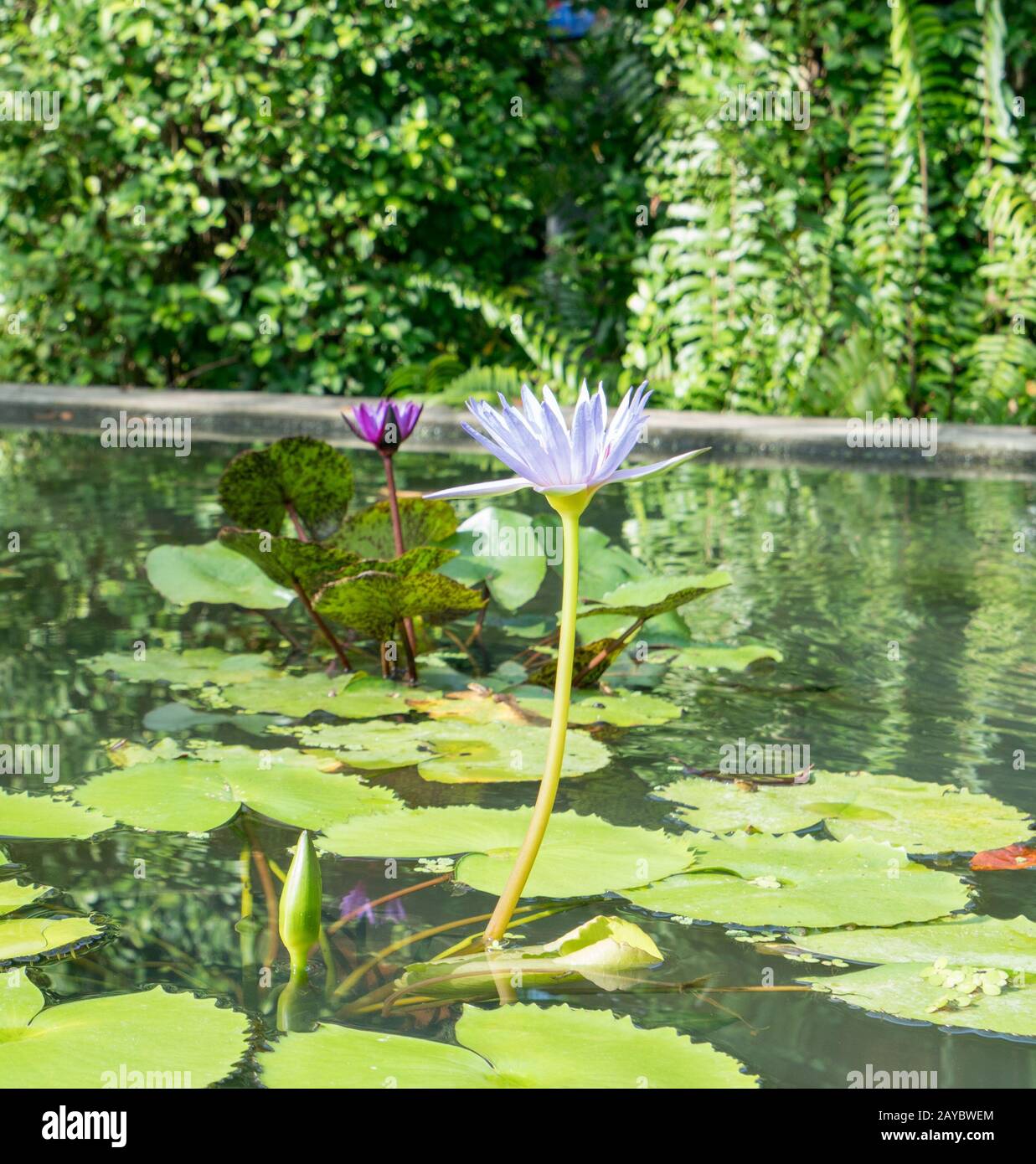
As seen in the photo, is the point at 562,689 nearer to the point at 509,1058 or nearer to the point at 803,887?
the point at 509,1058

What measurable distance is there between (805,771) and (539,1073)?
949 millimetres

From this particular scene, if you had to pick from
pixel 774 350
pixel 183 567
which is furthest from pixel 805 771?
pixel 774 350

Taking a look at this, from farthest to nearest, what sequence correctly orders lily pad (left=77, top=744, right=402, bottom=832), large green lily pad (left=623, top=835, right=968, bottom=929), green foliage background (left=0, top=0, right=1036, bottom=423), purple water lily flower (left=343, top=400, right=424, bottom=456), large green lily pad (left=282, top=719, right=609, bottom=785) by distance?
green foliage background (left=0, top=0, right=1036, bottom=423) < purple water lily flower (left=343, top=400, right=424, bottom=456) < large green lily pad (left=282, top=719, right=609, bottom=785) < lily pad (left=77, top=744, right=402, bottom=832) < large green lily pad (left=623, top=835, right=968, bottom=929)

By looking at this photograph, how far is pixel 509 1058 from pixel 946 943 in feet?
1.66

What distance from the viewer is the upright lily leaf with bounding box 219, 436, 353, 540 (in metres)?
2.51

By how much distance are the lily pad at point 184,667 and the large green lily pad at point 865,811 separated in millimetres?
931

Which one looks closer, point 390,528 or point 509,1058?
point 509,1058

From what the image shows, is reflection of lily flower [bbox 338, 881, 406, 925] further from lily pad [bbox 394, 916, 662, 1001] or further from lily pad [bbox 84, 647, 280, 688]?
lily pad [bbox 84, 647, 280, 688]

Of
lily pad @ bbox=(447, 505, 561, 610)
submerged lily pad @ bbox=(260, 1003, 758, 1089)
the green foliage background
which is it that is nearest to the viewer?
submerged lily pad @ bbox=(260, 1003, 758, 1089)

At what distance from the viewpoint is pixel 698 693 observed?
96.4 inches

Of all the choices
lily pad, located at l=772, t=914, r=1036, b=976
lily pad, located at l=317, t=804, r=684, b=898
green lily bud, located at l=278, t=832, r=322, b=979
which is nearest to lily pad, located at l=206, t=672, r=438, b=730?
lily pad, located at l=317, t=804, r=684, b=898

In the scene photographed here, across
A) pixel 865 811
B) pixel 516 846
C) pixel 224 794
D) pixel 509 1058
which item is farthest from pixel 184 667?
pixel 509 1058

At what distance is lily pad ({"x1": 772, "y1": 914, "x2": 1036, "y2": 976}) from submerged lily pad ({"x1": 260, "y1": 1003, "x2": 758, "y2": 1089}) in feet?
0.87

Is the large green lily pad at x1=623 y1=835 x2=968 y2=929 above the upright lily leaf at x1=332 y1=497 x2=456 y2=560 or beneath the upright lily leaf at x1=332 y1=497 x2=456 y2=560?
beneath
